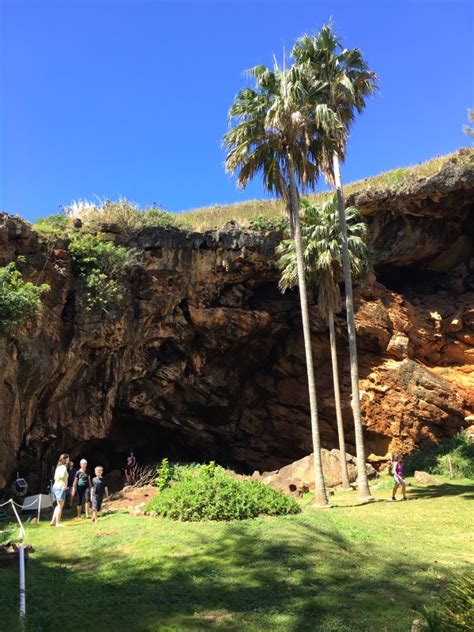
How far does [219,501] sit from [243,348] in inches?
601

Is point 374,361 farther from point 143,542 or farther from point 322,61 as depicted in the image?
point 143,542

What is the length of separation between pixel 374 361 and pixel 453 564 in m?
18.5

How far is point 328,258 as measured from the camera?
19.8 metres

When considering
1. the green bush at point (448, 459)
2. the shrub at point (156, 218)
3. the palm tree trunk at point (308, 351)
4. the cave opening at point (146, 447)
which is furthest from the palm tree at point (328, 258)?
the cave opening at point (146, 447)

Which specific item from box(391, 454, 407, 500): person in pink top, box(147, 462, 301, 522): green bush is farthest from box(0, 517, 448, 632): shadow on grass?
box(391, 454, 407, 500): person in pink top

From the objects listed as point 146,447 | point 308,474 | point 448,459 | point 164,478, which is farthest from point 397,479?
point 146,447

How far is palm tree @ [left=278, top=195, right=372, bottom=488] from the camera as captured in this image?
64.9ft

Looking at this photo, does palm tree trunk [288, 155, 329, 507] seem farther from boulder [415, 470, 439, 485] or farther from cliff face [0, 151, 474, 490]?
cliff face [0, 151, 474, 490]

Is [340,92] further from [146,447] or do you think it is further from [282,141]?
[146,447]

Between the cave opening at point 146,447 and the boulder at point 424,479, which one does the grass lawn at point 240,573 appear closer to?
the boulder at point 424,479

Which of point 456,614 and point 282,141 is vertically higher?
point 282,141

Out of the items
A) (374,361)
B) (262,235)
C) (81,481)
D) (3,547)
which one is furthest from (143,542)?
(374,361)

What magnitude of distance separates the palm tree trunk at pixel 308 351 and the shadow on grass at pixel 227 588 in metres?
5.13

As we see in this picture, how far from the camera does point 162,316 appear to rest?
23266 mm
